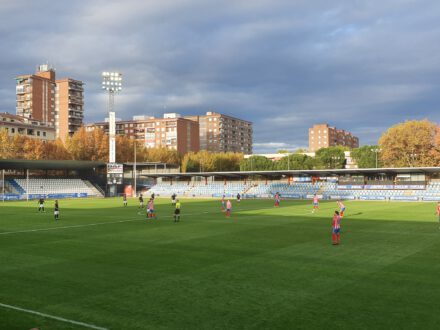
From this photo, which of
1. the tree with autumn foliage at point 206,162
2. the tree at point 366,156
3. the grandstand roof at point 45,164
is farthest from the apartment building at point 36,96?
the tree at point 366,156

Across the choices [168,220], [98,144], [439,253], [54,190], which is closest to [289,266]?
[439,253]

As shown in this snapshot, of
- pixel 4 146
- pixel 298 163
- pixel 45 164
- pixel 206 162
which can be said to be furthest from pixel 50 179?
pixel 298 163

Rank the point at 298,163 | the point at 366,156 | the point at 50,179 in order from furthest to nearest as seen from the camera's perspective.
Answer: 1. the point at 298,163
2. the point at 366,156
3. the point at 50,179

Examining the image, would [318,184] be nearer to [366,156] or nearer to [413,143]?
[413,143]

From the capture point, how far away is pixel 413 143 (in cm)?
9738

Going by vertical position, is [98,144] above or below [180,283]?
above

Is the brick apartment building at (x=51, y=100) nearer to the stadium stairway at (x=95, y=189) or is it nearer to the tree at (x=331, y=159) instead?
the stadium stairway at (x=95, y=189)

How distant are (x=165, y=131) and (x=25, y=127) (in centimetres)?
6282

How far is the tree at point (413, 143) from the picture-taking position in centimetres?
9744

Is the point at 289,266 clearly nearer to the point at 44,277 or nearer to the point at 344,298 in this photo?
the point at 344,298

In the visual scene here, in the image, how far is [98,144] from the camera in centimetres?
11562

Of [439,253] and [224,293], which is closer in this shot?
[224,293]

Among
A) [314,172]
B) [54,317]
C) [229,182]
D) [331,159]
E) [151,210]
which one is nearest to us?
[54,317]

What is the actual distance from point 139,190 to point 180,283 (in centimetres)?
9233
